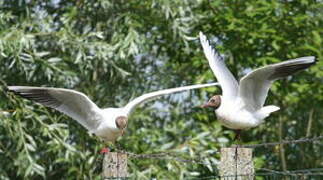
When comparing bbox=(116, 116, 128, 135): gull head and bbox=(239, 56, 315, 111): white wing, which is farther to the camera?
bbox=(116, 116, 128, 135): gull head

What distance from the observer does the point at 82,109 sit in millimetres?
6566

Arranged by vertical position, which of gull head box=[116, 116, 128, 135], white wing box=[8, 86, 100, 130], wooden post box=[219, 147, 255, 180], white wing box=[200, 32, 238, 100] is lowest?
wooden post box=[219, 147, 255, 180]

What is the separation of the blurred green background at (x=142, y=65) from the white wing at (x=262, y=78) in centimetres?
225

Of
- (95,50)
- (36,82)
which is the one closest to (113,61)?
(95,50)

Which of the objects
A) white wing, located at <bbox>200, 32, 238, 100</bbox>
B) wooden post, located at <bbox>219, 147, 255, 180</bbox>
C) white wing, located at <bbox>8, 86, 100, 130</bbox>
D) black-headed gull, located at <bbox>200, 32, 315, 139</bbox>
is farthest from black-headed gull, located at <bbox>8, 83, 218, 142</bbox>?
wooden post, located at <bbox>219, 147, 255, 180</bbox>

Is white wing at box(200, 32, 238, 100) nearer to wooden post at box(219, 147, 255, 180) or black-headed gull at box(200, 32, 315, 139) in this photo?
black-headed gull at box(200, 32, 315, 139)

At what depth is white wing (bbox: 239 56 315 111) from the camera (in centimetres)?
534

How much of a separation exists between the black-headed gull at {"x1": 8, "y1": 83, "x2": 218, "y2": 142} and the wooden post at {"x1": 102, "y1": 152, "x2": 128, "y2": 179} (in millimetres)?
1212

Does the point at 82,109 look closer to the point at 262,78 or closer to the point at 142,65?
the point at 262,78

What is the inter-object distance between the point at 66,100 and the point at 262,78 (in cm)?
169

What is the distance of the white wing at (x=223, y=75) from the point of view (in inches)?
235

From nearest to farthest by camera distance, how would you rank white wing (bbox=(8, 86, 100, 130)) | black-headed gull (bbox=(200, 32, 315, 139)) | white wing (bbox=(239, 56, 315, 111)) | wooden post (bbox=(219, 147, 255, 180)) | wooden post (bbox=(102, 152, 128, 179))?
wooden post (bbox=(219, 147, 255, 180)) < wooden post (bbox=(102, 152, 128, 179)) < white wing (bbox=(239, 56, 315, 111)) < black-headed gull (bbox=(200, 32, 315, 139)) < white wing (bbox=(8, 86, 100, 130))

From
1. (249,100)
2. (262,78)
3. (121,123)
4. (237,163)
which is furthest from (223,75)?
(237,163)

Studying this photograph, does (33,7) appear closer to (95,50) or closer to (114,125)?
(95,50)
